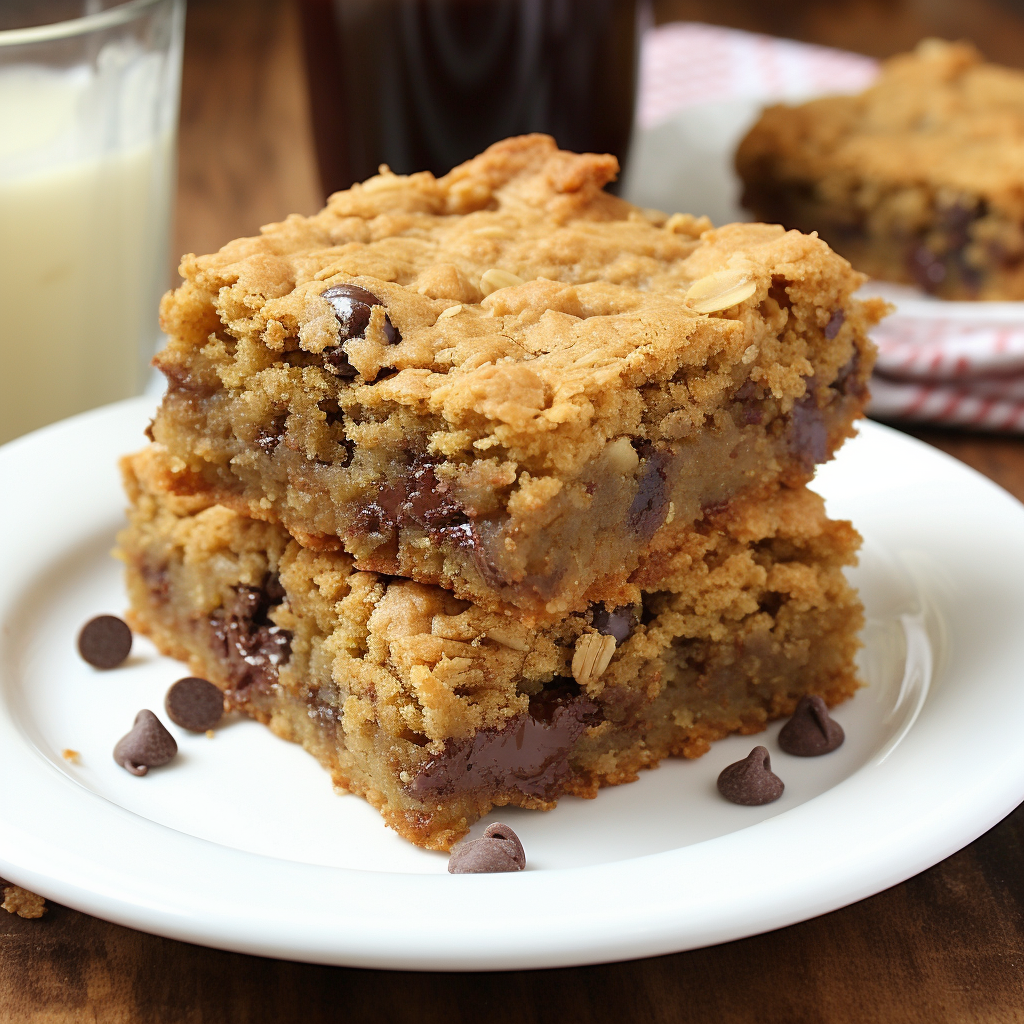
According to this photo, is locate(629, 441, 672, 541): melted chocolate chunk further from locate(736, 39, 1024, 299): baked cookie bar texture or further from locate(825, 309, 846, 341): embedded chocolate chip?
locate(736, 39, 1024, 299): baked cookie bar texture

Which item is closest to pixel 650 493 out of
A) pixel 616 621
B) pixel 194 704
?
pixel 616 621

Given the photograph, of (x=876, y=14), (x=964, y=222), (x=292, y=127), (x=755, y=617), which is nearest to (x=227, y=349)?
(x=755, y=617)

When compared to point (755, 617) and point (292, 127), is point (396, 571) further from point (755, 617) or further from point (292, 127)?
point (292, 127)

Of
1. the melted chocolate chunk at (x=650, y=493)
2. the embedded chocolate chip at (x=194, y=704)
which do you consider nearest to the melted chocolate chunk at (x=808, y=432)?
the melted chocolate chunk at (x=650, y=493)

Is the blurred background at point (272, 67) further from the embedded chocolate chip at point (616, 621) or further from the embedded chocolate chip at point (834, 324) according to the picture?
the embedded chocolate chip at point (616, 621)

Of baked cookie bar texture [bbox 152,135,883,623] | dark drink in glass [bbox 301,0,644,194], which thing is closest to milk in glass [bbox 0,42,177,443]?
dark drink in glass [bbox 301,0,644,194]

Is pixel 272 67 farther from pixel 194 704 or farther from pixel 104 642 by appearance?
pixel 194 704
